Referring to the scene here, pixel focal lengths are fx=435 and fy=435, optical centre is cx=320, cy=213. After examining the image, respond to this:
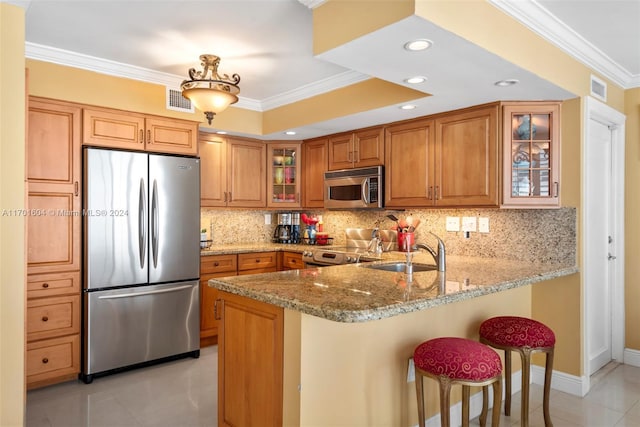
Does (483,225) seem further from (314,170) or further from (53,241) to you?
(53,241)

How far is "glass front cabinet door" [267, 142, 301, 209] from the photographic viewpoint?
507 centimetres

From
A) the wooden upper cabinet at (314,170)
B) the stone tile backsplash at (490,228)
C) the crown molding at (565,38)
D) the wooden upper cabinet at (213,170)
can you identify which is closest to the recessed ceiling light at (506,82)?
the crown molding at (565,38)

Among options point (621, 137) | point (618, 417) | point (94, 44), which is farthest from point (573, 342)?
point (94, 44)

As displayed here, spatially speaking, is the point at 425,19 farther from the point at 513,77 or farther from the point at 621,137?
the point at 621,137

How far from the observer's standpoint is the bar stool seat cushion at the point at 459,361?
1.89 meters

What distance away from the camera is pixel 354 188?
4.39 metres

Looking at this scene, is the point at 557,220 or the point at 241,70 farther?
the point at 241,70

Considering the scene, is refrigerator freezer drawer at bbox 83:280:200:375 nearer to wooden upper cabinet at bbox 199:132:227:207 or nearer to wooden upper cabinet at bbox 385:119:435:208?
wooden upper cabinet at bbox 199:132:227:207

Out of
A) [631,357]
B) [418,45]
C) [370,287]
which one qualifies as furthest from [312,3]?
[631,357]

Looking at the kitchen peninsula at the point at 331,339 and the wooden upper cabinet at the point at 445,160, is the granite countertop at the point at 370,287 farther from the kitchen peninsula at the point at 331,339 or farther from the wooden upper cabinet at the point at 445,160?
the wooden upper cabinet at the point at 445,160

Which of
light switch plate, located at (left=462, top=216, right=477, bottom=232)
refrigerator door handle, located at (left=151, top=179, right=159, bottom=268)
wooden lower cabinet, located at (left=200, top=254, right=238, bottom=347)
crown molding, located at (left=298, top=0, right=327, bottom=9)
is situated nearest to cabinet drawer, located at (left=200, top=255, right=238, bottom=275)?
wooden lower cabinet, located at (left=200, top=254, right=238, bottom=347)

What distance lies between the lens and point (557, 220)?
127 inches

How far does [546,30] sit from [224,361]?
2729 mm

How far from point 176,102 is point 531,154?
3009mm
